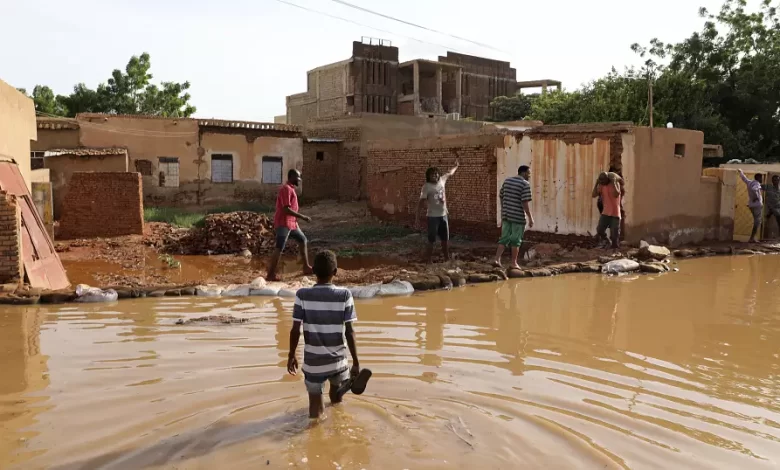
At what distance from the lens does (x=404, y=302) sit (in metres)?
8.29

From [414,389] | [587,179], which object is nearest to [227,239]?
[587,179]

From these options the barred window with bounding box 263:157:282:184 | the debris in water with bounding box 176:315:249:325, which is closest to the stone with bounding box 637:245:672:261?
the debris in water with bounding box 176:315:249:325

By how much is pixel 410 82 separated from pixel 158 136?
26.7m

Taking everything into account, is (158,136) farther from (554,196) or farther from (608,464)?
(608,464)

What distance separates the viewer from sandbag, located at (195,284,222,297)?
8.63 metres

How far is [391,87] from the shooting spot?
154 feet

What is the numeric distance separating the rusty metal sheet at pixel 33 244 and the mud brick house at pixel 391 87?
34.5m

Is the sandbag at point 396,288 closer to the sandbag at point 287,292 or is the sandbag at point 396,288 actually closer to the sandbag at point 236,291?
the sandbag at point 287,292

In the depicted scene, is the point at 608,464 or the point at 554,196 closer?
the point at 608,464

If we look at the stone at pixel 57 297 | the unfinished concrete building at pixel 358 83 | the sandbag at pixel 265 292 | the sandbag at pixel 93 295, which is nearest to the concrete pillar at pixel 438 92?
the unfinished concrete building at pixel 358 83

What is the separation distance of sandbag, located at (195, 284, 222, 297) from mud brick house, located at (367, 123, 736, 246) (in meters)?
7.79

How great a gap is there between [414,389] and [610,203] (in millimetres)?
7938

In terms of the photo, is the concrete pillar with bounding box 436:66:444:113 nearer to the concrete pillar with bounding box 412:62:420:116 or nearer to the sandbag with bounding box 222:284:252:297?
the concrete pillar with bounding box 412:62:420:116

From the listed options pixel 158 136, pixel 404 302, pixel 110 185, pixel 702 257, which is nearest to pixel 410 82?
pixel 158 136
